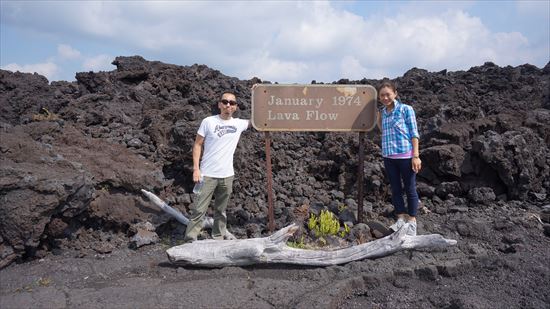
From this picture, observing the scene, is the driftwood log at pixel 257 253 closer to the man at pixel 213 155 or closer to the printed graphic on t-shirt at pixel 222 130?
the man at pixel 213 155

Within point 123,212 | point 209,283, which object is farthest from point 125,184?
point 209,283

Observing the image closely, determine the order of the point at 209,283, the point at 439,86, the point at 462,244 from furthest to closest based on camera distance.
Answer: the point at 439,86, the point at 462,244, the point at 209,283

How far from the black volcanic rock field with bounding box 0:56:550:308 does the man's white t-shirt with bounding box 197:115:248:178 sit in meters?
1.15

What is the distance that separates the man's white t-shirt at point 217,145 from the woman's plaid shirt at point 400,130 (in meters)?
1.92

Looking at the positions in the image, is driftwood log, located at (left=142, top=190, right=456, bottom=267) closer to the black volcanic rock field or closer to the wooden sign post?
the black volcanic rock field

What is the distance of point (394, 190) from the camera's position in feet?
18.8

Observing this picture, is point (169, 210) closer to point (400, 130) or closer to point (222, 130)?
point (222, 130)

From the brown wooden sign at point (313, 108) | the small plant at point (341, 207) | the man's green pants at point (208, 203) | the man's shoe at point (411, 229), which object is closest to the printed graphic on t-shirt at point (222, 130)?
the man's green pants at point (208, 203)

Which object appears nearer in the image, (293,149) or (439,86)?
(293,149)

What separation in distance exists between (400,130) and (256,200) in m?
2.68

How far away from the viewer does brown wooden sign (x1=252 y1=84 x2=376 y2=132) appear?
20.1 ft

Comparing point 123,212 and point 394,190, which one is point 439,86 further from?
point 123,212

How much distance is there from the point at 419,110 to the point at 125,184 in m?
6.49

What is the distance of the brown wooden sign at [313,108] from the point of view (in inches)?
241
